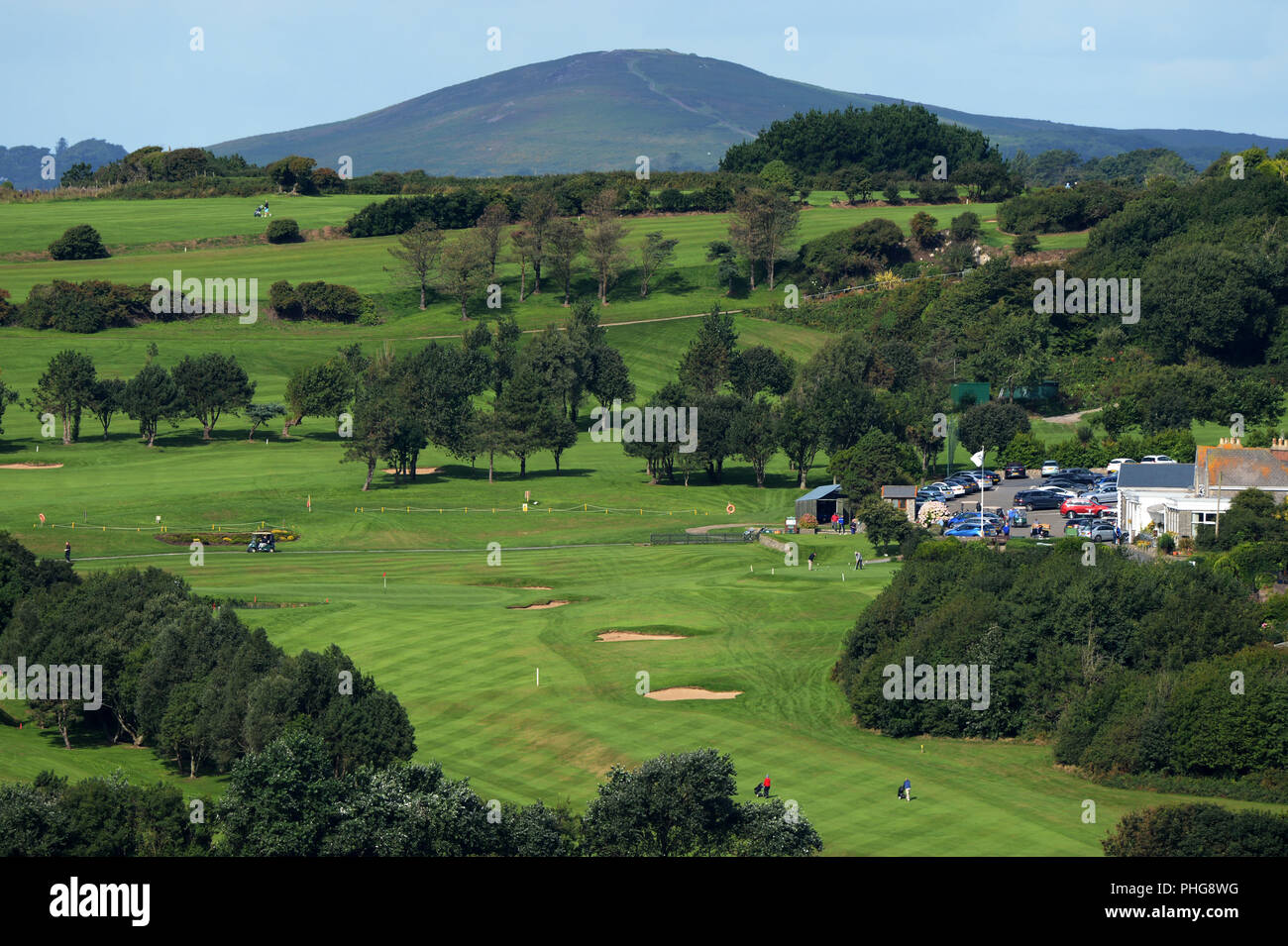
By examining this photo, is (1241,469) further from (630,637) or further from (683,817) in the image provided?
(683,817)

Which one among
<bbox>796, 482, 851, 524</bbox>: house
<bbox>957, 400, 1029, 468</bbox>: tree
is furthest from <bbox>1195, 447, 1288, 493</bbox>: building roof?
<bbox>957, 400, 1029, 468</bbox>: tree

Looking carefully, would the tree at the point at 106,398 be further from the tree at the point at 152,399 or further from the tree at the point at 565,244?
the tree at the point at 565,244

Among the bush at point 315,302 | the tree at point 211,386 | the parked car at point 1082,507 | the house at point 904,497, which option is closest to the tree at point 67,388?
the tree at point 211,386

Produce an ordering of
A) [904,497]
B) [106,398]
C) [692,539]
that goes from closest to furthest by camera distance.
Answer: [692,539] < [904,497] < [106,398]

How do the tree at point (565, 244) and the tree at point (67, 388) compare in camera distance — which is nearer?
the tree at point (67, 388)

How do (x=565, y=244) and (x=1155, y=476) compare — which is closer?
(x=1155, y=476)

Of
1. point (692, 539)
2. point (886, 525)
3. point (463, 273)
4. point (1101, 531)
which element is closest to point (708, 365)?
point (463, 273)
